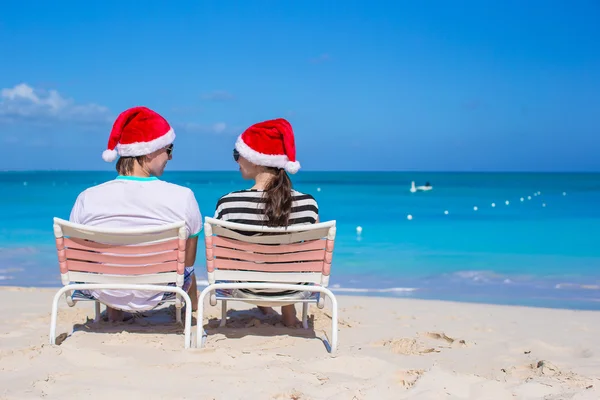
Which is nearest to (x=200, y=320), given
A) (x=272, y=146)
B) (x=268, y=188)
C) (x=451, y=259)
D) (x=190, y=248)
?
(x=190, y=248)

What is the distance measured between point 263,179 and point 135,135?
2.80ft

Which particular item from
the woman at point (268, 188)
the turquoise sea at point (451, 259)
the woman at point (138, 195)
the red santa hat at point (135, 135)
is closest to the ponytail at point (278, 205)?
the woman at point (268, 188)

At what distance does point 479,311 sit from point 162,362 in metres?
3.54

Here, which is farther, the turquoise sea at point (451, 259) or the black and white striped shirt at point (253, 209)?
the turquoise sea at point (451, 259)

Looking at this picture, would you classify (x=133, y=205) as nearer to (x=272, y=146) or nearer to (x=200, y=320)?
(x=200, y=320)

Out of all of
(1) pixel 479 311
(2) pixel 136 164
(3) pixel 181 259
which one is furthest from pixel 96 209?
(1) pixel 479 311

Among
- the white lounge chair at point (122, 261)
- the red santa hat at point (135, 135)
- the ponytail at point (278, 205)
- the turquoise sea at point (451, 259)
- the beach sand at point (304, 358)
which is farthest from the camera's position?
the turquoise sea at point (451, 259)

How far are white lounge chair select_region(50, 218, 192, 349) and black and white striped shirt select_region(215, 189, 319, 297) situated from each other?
1.27 ft

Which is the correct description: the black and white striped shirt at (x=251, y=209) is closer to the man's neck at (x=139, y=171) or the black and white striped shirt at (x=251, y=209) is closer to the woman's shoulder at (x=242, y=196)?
the woman's shoulder at (x=242, y=196)

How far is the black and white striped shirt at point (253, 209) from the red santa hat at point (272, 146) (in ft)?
0.72

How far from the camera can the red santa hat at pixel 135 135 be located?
155 inches

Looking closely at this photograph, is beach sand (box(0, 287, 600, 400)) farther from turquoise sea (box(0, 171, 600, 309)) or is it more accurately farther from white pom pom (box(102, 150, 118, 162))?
turquoise sea (box(0, 171, 600, 309))

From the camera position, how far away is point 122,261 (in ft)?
12.3

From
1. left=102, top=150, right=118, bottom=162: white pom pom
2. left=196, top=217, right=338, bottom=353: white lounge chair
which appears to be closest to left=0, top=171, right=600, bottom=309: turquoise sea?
left=196, top=217, right=338, bottom=353: white lounge chair
